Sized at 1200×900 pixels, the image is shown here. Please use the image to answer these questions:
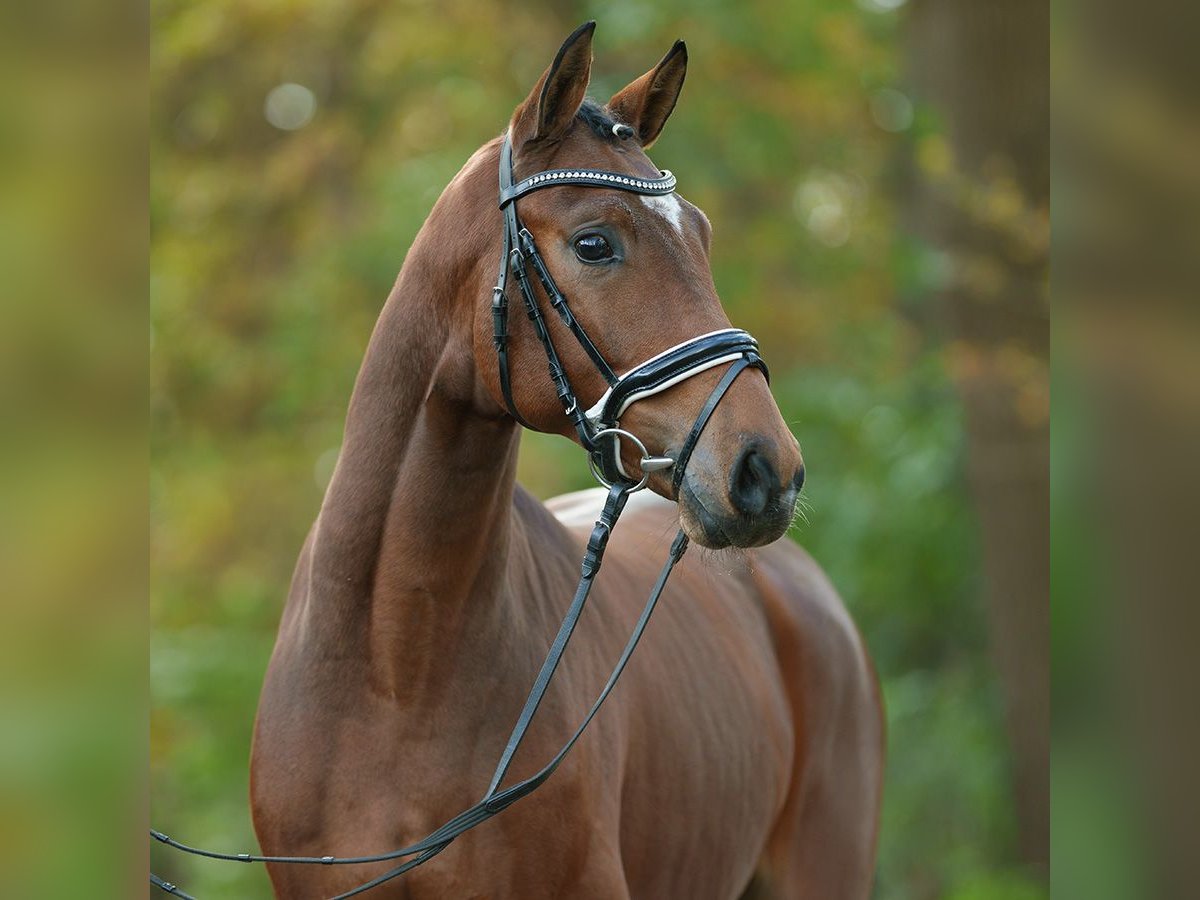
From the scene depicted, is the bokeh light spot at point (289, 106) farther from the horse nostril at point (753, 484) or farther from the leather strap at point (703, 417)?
the horse nostril at point (753, 484)

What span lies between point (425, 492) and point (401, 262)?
289 inches

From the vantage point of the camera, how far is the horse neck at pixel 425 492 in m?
2.90

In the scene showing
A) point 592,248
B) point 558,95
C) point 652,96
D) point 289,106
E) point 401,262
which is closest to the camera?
point 592,248

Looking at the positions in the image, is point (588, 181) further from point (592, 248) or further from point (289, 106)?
point (289, 106)

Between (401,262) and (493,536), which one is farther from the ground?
(401,262)

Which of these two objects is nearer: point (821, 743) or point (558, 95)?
point (558, 95)

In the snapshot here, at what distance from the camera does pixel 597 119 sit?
2898 millimetres

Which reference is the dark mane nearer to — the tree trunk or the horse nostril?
the horse nostril

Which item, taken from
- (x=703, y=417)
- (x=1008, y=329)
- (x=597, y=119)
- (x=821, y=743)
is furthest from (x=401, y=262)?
(x=703, y=417)

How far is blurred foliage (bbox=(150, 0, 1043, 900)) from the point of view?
9.23 meters

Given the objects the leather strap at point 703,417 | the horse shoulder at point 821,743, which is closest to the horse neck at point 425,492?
the leather strap at point 703,417

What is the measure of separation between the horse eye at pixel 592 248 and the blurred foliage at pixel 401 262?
616 centimetres

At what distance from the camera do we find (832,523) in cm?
938

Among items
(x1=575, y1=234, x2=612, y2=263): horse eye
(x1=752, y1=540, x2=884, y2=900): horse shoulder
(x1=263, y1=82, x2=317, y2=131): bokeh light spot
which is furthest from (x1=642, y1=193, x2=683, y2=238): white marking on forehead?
(x1=263, y1=82, x2=317, y2=131): bokeh light spot
